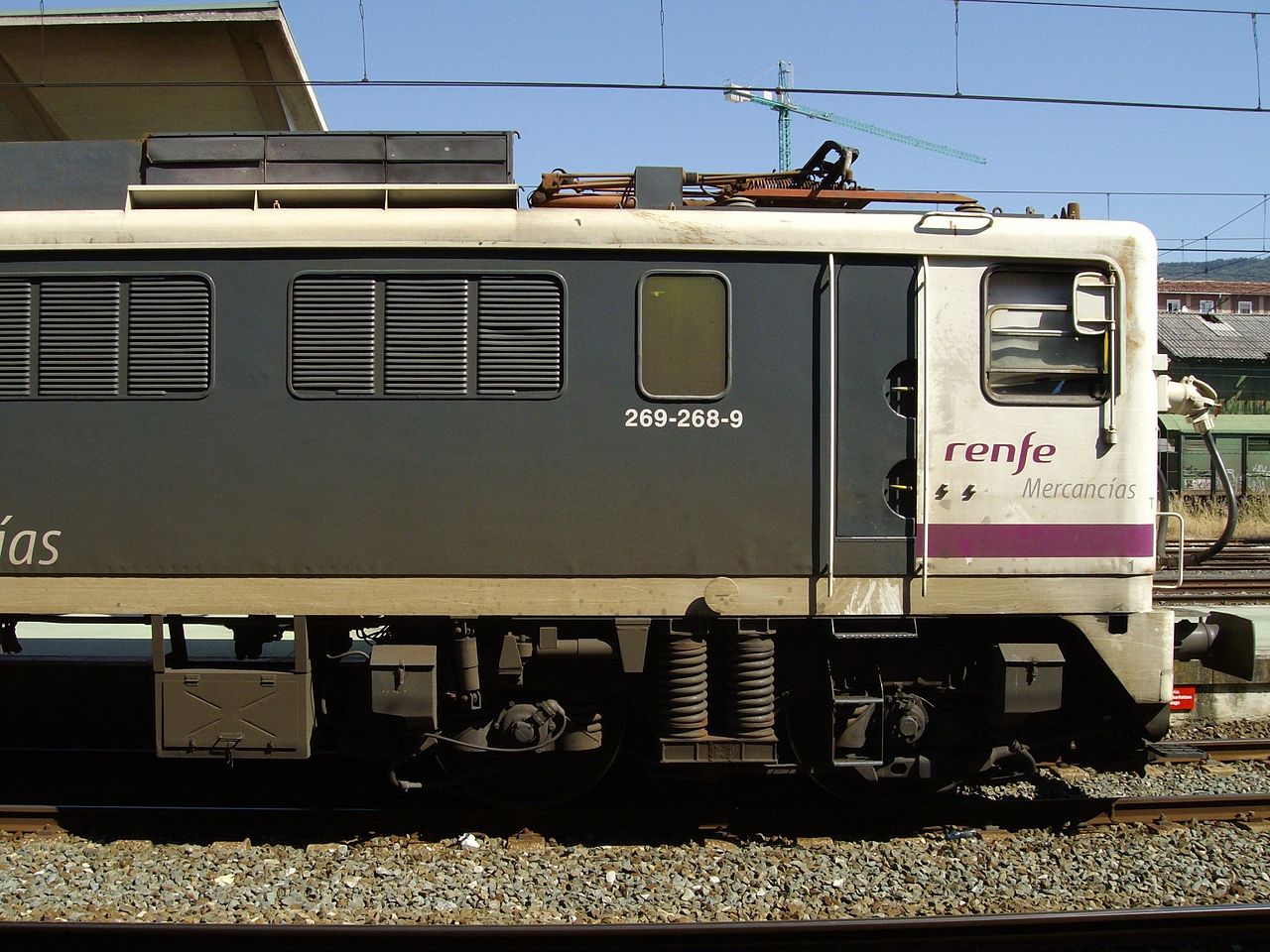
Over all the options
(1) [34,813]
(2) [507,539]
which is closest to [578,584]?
(2) [507,539]

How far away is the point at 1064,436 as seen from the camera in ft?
18.1

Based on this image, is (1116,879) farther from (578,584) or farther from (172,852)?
(172,852)

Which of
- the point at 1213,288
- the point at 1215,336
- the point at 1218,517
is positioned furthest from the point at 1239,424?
the point at 1213,288

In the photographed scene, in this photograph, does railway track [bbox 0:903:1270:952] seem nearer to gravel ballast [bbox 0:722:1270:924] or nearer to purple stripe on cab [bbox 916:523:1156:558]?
gravel ballast [bbox 0:722:1270:924]

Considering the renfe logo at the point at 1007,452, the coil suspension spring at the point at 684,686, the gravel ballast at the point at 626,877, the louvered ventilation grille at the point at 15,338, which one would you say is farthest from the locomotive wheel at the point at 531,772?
the louvered ventilation grille at the point at 15,338

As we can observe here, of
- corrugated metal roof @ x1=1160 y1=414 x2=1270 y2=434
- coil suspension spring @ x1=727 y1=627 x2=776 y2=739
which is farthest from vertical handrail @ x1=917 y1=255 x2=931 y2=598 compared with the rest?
corrugated metal roof @ x1=1160 y1=414 x2=1270 y2=434

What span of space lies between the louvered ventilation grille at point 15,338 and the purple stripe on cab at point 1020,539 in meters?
5.24

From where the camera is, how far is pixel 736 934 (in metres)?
4.68

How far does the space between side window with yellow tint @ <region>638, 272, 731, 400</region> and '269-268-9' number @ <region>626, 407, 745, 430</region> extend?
0.10m

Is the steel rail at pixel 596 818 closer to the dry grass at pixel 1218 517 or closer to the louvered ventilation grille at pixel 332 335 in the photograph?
the louvered ventilation grille at pixel 332 335

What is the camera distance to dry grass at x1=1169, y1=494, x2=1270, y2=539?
21.6 metres

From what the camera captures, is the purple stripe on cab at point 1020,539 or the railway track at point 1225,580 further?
the railway track at point 1225,580

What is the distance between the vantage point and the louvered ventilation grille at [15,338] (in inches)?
217

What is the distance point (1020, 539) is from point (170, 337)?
501 cm
